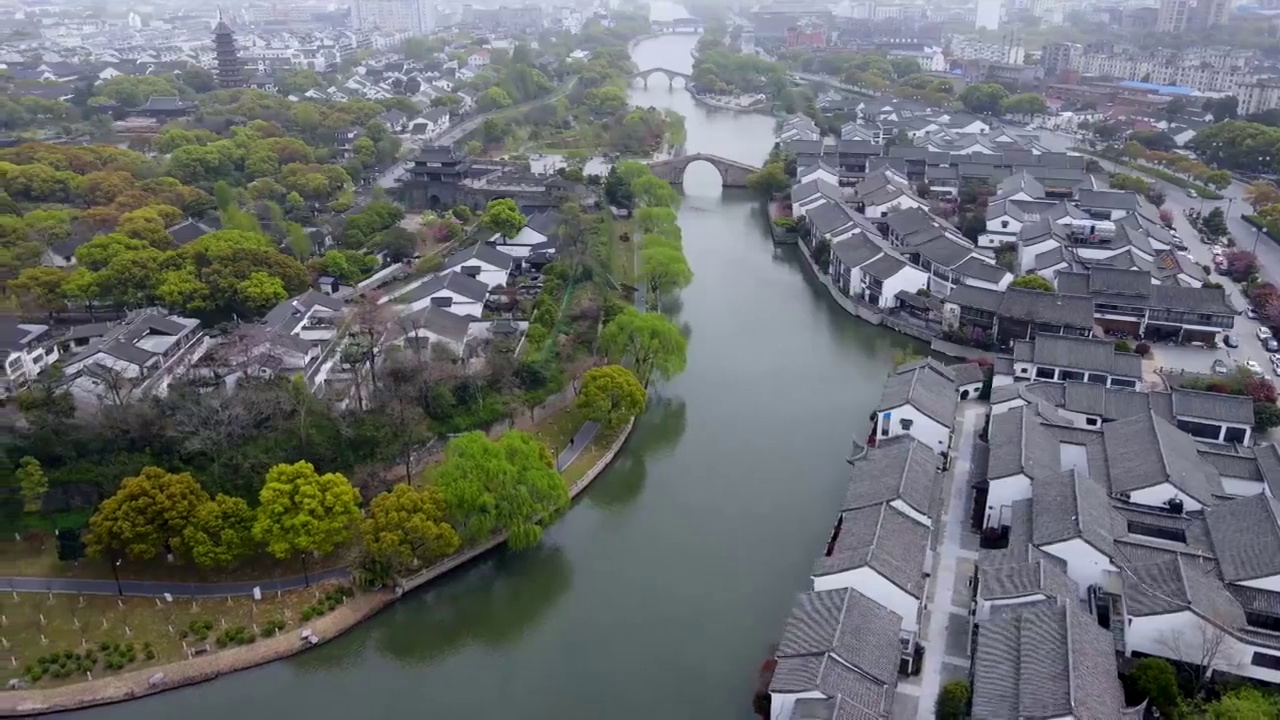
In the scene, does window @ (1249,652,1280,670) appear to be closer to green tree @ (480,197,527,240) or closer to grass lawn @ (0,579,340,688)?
grass lawn @ (0,579,340,688)

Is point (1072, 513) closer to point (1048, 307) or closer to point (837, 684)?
point (837, 684)

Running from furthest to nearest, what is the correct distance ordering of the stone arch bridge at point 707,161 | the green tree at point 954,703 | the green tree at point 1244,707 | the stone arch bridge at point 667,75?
the stone arch bridge at point 667,75, the stone arch bridge at point 707,161, the green tree at point 954,703, the green tree at point 1244,707

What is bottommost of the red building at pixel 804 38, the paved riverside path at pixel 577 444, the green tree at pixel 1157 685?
the paved riverside path at pixel 577 444

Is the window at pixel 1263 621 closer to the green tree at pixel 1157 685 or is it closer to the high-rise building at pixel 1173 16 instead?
the green tree at pixel 1157 685

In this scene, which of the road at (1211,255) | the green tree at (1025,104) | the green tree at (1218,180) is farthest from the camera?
the green tree at (1025,104)

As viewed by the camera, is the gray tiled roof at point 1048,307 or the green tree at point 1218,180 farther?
the green tree at point 1218,180

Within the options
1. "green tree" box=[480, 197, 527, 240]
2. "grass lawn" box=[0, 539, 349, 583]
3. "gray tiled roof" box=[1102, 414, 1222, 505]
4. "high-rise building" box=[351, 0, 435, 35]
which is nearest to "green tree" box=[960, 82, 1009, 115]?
"green tree" box=[480, 197, 527, 240]

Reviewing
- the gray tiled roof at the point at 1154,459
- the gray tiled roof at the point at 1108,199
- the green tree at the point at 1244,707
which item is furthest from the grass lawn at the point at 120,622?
the gray tiled roof at the point at 1108,199

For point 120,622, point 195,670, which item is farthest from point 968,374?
point 120,622
